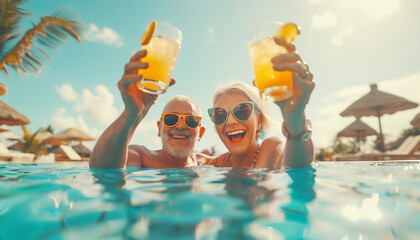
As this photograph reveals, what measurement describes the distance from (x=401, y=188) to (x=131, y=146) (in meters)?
3.03

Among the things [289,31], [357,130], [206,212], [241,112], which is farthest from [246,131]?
[357,130]

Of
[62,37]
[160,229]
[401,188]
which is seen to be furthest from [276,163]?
[62,37]

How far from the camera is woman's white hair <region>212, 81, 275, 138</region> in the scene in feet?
10.3

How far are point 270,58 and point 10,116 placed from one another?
1324cm

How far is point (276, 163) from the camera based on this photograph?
2.53m

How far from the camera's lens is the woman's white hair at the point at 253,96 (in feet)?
10.3

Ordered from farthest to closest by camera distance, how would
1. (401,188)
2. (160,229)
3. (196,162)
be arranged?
(196,162)
(401,188)
(160,229)

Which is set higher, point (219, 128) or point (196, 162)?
point (219, 128)

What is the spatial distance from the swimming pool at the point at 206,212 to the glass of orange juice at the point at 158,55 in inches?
30.7

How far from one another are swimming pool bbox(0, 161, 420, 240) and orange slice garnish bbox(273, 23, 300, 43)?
1.02m

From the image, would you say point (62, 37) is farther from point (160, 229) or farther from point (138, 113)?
point (160, 229)

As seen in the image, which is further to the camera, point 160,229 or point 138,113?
point 138,113

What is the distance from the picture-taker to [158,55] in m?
1.81

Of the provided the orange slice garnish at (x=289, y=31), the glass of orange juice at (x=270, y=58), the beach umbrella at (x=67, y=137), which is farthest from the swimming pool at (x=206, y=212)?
the beach umbrella at (x=67, y=137)
